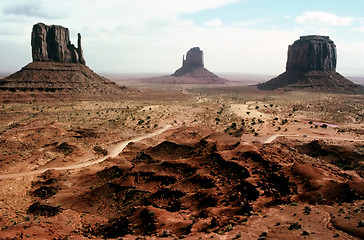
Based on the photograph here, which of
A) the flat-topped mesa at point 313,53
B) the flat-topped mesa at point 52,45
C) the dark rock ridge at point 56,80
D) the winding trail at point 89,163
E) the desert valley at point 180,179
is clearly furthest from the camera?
the flat-topped mesa at point 313,53

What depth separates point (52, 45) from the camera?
10225cm

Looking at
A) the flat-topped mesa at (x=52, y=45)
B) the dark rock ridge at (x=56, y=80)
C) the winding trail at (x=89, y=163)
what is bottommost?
the winding trail at (x=89, y=163)

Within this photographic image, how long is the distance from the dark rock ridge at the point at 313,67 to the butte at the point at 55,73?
94.2m

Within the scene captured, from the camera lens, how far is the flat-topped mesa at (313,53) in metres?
142

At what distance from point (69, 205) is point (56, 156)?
15.7 metres

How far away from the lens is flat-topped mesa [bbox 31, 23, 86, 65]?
3910 inches

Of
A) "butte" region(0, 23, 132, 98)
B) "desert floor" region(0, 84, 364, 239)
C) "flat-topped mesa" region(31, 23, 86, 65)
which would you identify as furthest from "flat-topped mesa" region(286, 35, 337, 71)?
"flat-topped mesa" region(31, 23, 86, 65)

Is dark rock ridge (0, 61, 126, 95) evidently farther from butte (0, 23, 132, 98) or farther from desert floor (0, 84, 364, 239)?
desert floor (0, 84, 364, 239)

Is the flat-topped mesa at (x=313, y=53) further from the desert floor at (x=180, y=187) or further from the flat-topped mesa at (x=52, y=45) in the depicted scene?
the flat-topped mesa at (x=52, y=45)

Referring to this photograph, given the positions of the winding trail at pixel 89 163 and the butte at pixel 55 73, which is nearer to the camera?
the winding trail at pixel 89 163

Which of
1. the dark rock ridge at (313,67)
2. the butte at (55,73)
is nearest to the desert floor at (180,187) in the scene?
the butte at (55,73)

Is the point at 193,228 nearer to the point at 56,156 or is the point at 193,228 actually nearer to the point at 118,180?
the point at 118,180

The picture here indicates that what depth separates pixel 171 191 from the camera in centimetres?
2086

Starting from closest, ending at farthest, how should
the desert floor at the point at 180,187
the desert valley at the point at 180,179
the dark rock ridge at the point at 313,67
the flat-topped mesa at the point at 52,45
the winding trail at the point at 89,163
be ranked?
the desert floor at the point at 180,187 → the desert valley at the point at 180,179 → the winding trail at the point at 89,163 → the flat-topped mesa at the point at 52,45 → the dark rock ridge at the point at 313,67
